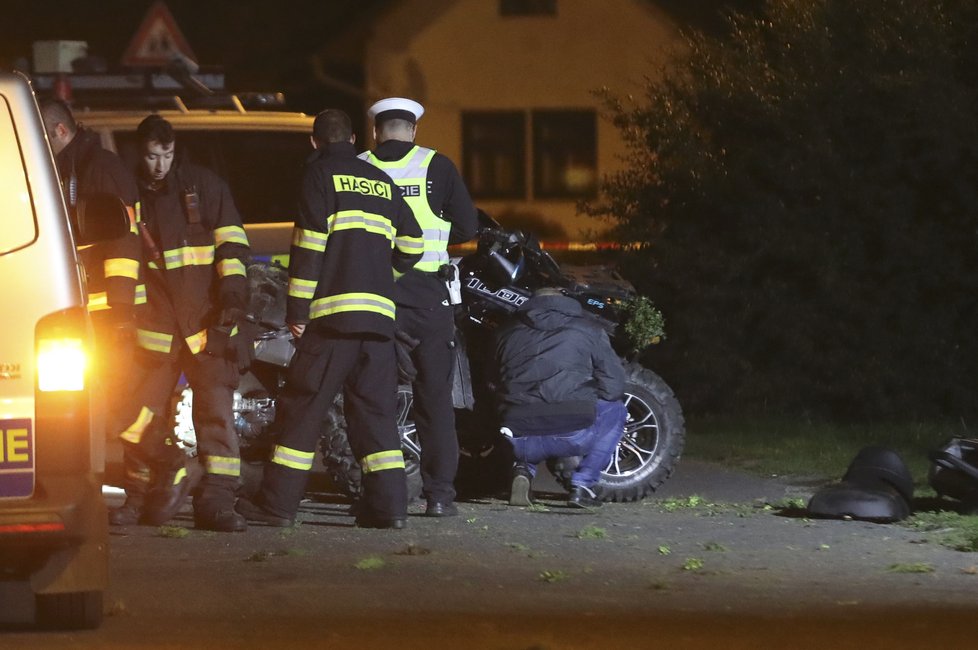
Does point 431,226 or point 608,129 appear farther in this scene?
point 608,129

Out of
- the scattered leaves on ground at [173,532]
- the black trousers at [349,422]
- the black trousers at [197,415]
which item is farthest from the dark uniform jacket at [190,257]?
the scattered leaves on ground at [173,532]

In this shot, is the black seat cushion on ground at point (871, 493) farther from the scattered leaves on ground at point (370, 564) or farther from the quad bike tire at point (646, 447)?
the scattered leaves on ground at point (370, 564)

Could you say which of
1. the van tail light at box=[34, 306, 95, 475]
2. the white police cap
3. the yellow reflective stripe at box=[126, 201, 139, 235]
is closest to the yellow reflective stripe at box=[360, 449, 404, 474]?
the yellow reflective stripe at box=[126, 201, 139, 235]

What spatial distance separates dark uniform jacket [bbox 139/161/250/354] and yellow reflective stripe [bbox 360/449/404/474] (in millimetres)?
900

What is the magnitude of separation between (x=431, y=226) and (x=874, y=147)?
547 centimetres

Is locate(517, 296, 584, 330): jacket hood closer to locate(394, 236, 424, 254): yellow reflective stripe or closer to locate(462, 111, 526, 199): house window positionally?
locate(394, 236, 424, 254): yellow reflective stripe

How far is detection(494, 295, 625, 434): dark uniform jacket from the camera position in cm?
993

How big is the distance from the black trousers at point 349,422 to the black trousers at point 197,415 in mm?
239

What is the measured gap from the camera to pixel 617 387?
1000 centimetres

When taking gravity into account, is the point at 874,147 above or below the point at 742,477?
above

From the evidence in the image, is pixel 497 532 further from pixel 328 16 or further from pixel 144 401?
pixel 328 16

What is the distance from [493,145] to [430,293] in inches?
978

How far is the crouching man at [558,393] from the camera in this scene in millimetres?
9938

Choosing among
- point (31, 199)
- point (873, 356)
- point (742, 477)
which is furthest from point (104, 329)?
point (873, 356)
